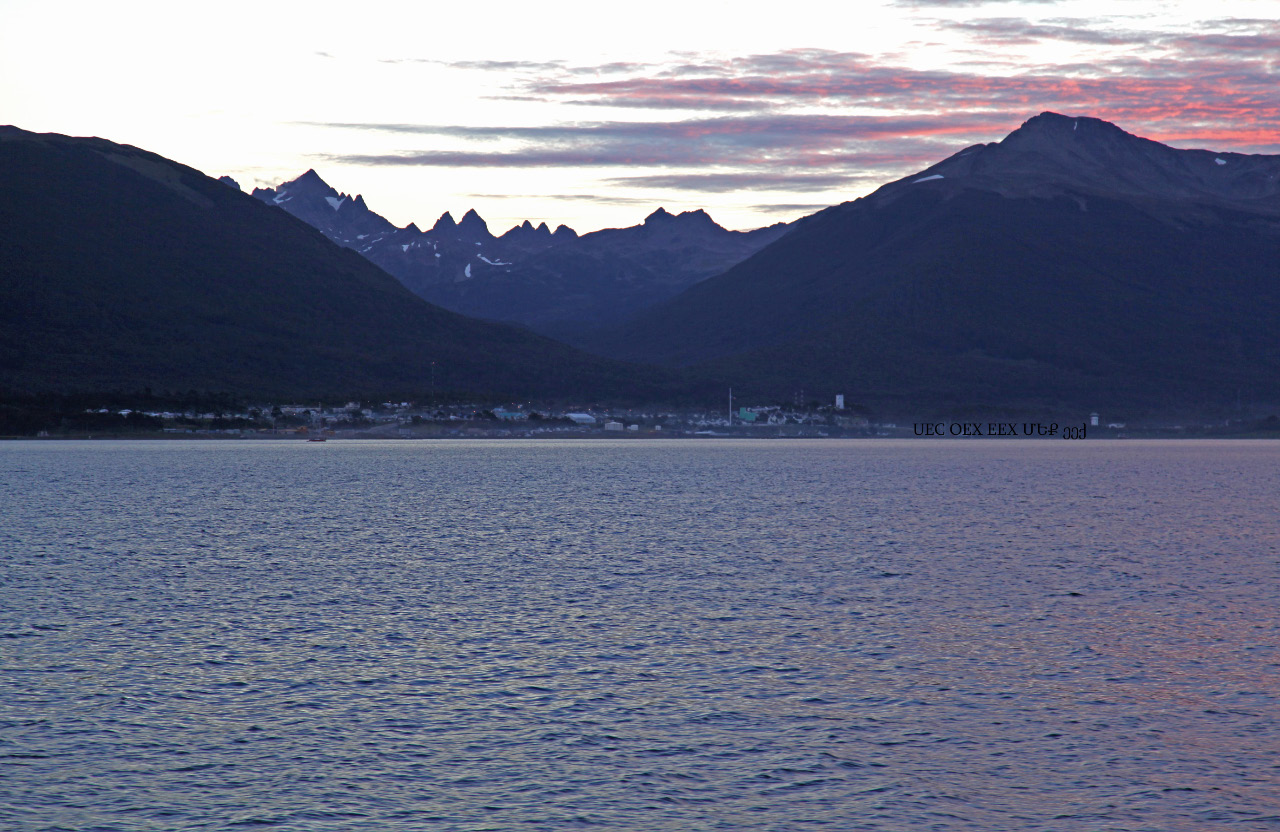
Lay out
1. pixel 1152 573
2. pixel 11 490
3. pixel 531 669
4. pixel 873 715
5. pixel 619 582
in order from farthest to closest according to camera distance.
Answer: pixel 11 490
pixel 1152 573
pixel 619 582
pixel 531 669
pixel 873 715

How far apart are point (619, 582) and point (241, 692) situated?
26.1 metres

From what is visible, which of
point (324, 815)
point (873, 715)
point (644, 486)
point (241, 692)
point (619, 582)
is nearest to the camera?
point (324, 815)

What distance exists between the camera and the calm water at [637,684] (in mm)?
23188

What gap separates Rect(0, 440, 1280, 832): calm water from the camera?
23.2m

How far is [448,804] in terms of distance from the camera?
22859mm

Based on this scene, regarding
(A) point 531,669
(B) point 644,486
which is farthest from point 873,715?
(B) point 644,486

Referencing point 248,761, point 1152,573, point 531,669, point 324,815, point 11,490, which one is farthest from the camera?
point 11,490

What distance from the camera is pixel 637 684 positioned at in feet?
109

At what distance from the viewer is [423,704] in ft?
101

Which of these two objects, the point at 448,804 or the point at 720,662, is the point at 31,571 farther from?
the point at 448,804

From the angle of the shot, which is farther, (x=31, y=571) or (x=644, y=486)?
(x=644, y=486)

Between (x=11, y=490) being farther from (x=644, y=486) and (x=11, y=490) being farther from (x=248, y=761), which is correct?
(x=248, y=761)

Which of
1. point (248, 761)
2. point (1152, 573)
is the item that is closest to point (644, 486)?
point (1152, 573)

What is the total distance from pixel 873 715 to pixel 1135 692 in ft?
26.6
